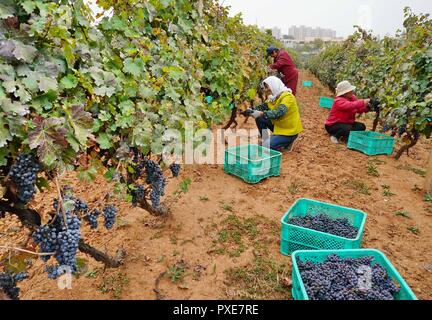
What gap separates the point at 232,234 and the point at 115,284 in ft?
4.26

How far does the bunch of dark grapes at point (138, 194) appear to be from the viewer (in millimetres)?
2854

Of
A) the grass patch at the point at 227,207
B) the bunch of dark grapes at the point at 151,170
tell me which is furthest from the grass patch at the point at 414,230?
the bunch of dark grapes at the point at 151,170

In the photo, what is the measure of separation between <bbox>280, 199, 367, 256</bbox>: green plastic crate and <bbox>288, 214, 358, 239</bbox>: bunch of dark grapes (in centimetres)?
8

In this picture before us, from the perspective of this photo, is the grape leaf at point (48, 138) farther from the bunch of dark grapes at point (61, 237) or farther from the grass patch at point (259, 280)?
the grass patch at point (259, 280)

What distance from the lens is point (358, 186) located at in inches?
187

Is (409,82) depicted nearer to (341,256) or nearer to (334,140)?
(334,140)

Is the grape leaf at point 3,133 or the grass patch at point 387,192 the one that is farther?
the grass patch at point 387,192

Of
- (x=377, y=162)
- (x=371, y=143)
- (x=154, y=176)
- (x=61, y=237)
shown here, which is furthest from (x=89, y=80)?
(x=371, y=143)

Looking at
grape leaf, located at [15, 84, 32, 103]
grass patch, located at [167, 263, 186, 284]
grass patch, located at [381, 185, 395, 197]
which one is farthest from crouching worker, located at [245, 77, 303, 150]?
grape leaf, located at [15, 84, 32, 103]

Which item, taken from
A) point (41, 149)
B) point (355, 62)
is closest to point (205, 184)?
point (41, 149)

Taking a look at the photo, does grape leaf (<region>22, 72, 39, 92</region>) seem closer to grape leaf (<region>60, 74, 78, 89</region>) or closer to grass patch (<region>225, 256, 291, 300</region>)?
grape leaf (<region>60, 74, 78, 89</region>)

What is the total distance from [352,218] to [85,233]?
9.38 ft

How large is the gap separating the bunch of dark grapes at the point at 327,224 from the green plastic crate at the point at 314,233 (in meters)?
0.08
